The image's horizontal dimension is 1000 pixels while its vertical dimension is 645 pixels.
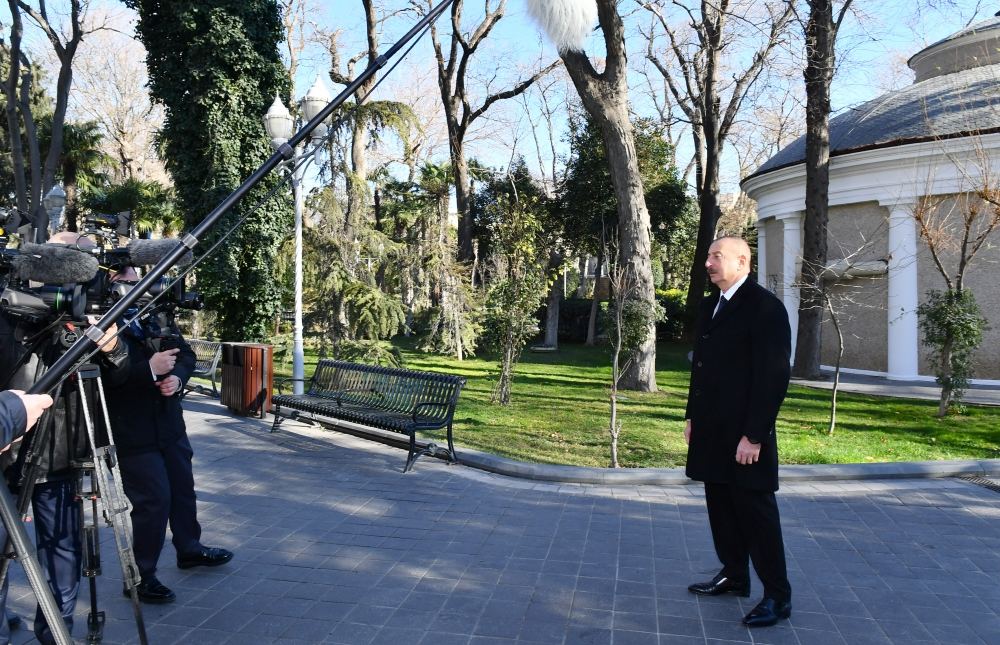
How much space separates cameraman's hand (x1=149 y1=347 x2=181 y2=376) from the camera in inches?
155

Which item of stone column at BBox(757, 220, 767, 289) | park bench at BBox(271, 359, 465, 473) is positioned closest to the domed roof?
stone column at BBox(757, 220, 767, 289)

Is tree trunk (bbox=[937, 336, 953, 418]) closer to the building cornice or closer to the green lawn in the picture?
the green lawn

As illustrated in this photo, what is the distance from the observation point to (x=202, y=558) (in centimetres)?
461

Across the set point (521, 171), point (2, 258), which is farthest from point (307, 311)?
point (521, 171)

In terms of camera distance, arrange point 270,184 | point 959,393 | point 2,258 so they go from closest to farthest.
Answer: point 2,258 < point 959,393 < point 270,184

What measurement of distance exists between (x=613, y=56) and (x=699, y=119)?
16.1m

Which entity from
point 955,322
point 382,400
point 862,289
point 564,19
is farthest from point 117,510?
point 862,289

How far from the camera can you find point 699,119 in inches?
1113

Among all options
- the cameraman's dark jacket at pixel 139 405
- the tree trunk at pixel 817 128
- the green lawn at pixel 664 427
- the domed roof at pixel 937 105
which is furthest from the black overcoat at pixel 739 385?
the domed roof at pixel 937 105

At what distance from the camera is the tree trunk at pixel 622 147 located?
13.4m

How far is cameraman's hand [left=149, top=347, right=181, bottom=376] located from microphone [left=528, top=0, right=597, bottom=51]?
2594mm

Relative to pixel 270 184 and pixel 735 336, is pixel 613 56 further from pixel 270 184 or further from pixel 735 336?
pixel 735 336

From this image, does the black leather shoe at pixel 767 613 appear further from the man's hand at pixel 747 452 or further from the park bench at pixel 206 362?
the park bench at pixel 206 362

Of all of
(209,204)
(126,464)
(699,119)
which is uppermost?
(699,119)
